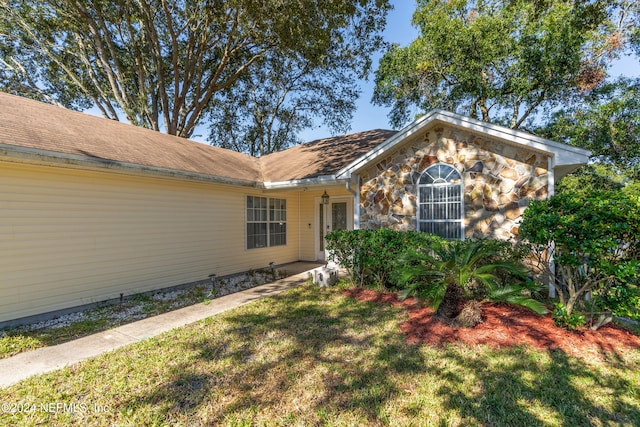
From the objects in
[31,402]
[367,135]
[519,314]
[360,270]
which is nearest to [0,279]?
[31,402]

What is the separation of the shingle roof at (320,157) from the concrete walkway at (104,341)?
4015mm

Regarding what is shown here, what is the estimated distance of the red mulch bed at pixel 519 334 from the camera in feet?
12.3

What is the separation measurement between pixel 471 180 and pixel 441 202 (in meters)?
0.77

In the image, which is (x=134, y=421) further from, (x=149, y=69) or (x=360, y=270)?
(x=149, y=69)

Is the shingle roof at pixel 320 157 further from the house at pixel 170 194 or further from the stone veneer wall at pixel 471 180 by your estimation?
the stone veneer wall at pixel 471 180

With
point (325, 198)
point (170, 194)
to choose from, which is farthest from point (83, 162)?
point (325, 198)

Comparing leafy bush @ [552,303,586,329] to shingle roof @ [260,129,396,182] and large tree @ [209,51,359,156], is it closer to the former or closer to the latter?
shingle roof @ [260,129,396,182]

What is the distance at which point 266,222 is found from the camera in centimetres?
971

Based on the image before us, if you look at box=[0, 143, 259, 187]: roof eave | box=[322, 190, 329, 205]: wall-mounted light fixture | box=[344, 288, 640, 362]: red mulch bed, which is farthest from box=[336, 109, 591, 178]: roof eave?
box=[0, 143, 259, 187]: roof eave

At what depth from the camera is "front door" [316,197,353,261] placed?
34.1 ft

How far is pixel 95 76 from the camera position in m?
14.7

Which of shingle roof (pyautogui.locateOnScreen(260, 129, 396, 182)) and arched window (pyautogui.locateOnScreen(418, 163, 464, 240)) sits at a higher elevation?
shingle roof (pyautogui.locateOnScreen(260, 129, 396, 182))

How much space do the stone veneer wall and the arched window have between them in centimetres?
13

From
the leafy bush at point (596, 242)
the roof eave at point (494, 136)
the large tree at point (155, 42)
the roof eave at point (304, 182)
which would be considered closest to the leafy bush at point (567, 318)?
the leafy bush at point (596, 242)
